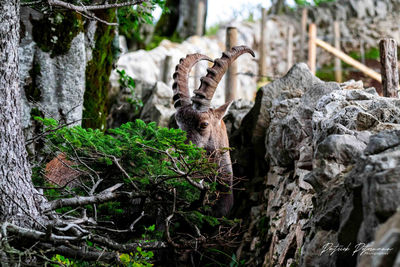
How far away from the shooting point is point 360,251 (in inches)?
103

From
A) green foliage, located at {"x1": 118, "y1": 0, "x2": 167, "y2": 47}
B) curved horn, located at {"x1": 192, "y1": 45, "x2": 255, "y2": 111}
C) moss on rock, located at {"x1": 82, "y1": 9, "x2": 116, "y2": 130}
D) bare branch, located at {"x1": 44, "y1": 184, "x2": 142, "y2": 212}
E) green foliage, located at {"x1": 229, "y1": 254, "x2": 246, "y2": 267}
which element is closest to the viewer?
bare branch, located at {"x1": 44, "y1": 184, "x2": 142, "y2": 212}

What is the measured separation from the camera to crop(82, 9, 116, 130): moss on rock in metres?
7.02

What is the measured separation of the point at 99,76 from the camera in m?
7.21

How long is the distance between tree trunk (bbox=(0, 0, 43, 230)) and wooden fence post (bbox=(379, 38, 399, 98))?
4508 millimetres

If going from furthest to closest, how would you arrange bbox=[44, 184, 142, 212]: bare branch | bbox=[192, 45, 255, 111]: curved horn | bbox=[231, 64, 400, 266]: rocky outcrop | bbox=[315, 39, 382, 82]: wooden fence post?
bbox=[315, 39, 382, 82]: wooden fence post, bbox=[192, 45, 255, 111]: curved horn, bbox=[44, 184, 142, 212]: bare branch, bbox=[231, 64, 400, 266]: rocky outcrop

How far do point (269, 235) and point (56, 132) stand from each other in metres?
2.56

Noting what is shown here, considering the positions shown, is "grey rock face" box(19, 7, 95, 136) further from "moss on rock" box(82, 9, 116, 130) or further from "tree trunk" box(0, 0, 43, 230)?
"tree trunk" box(0, 0, 43, 230)

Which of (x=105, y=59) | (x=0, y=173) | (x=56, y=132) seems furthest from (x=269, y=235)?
(x=105, y=59)

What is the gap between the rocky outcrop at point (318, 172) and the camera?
268 centimetres

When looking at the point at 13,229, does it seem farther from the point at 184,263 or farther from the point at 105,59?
the point at 105,59

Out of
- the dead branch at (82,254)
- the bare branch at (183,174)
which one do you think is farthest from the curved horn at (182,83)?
the dead branch at (82,254)

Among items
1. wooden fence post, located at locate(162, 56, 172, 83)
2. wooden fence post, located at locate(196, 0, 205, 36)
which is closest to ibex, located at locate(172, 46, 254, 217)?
wooden fence post, located at locate(162, 56, 172, 83)

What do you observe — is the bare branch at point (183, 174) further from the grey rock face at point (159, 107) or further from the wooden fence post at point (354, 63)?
the wooden fence post at point (354, 63)

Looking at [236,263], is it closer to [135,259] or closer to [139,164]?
[139,164]
